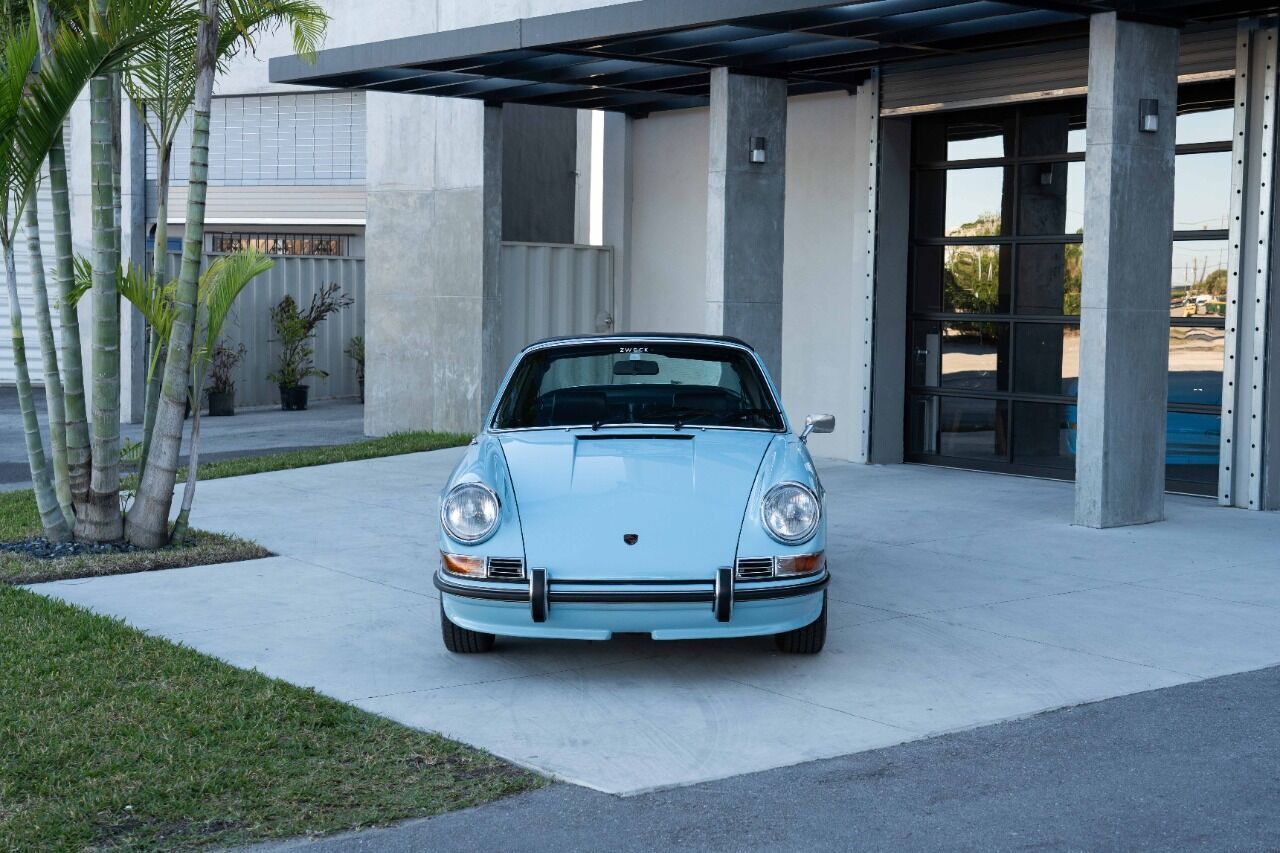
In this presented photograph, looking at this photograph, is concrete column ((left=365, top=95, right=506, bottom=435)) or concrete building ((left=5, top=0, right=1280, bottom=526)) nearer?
concrete building ((left=5, top=0, right=1280, bottom=526))

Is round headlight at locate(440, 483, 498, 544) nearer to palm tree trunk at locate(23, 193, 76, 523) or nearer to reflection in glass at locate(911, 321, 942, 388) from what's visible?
palm tree trunk at locate(23, 193, 76, 523)

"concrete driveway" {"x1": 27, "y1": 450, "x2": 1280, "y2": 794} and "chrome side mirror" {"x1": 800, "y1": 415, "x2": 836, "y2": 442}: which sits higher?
"chrome side mirror" {"x1": 800, "y1": 415, "x2": 836, "y2": 442}

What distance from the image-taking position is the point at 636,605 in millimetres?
6117

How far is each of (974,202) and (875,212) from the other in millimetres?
900

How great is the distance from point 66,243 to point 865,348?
A: 749 cm

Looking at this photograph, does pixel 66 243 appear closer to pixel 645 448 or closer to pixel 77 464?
pixel 77 464

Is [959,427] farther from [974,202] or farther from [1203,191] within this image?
[1203,191]

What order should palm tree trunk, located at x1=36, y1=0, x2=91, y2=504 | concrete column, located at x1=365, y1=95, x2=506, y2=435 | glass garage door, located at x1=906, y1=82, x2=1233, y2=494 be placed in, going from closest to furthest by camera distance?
1. palm tree trunk, located at x1=36, y1=0, x2=91, y2=504
2. glass garage door, located at x1=906, y1=82, x2=1233, y2=494
3. concrete column, located at x1=365, y1=95, x2=506, y2=435

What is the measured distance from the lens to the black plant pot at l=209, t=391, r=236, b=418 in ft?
63.6

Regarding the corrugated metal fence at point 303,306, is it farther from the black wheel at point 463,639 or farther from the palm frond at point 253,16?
the black wheel at point 463,639

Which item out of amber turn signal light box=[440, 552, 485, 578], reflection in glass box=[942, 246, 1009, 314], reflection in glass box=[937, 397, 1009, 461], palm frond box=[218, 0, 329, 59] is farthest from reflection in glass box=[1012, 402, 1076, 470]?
amber turn signal light box=[440, 552, 485, 578]

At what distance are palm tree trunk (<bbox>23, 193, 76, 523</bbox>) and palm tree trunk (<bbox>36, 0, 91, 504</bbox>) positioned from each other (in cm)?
7

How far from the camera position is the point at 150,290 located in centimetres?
945

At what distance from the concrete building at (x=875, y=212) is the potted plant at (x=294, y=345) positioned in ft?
6.95
